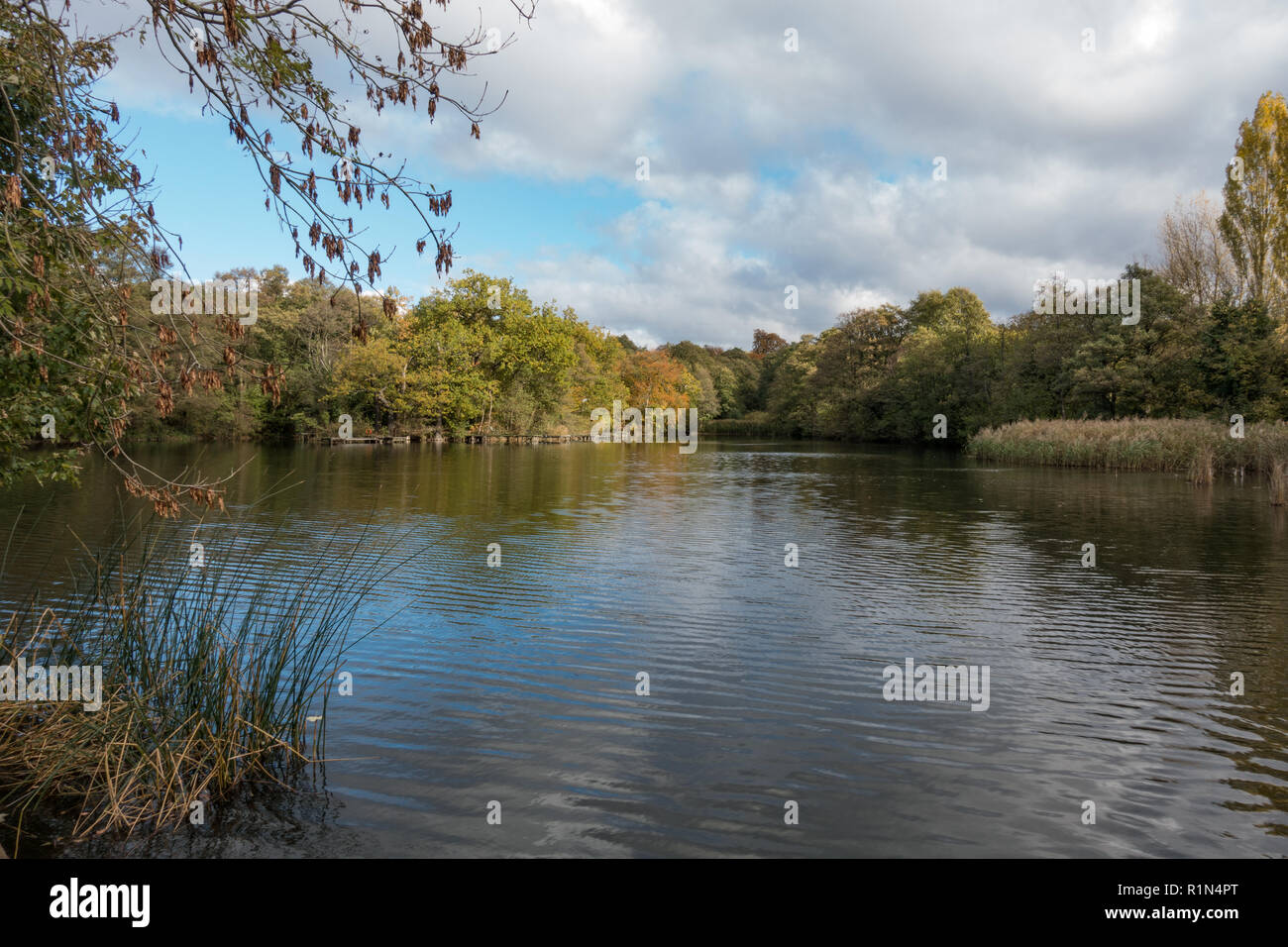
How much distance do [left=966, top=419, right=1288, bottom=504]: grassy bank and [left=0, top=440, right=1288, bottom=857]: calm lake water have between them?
1432 centimetres

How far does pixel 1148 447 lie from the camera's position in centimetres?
3284

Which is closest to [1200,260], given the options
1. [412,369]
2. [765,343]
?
[412,369]

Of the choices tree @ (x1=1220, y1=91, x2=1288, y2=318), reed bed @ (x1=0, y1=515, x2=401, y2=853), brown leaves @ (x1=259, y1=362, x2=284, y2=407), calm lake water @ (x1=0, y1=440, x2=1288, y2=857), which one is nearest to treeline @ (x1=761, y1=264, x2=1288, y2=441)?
tree @ (x1=1220, y1=91, x2=1288, y2=318)

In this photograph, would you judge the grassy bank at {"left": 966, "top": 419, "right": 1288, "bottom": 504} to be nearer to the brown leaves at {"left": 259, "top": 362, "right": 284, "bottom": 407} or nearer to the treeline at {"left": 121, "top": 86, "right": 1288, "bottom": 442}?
the treeline at {"left": 121, "top": 86, "right": 1288, "bottom": 442}

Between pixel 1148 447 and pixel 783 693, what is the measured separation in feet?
108

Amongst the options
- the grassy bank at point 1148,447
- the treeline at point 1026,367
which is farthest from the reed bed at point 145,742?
the treeline at point 1026,367

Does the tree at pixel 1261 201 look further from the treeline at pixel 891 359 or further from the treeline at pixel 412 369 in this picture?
the treeline at pixel 412 369

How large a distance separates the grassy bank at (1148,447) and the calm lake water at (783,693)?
14.3 metres

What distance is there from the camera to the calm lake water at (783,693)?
4539 mm

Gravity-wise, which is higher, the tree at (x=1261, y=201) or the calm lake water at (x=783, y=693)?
the tree at (x=1261, y=201)

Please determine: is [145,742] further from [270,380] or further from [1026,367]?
[1026,367]
